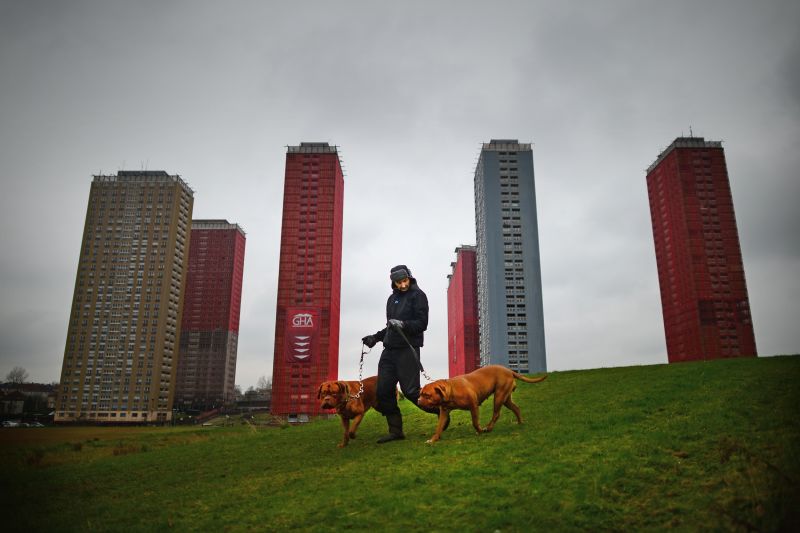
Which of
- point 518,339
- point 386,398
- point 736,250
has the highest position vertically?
point 736,250

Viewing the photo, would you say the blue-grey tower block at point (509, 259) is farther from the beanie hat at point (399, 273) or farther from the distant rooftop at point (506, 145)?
the beanie hat at point (399, 273)

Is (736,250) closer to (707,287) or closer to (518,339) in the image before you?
(707,287)

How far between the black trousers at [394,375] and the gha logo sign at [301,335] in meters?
99.7

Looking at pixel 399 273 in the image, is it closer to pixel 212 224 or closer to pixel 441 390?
pixel 441 390

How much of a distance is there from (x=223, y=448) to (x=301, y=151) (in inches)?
4700

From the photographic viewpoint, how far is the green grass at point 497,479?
476 centimetres

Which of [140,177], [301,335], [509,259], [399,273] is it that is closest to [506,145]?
[509,259]

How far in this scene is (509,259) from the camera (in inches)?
4823

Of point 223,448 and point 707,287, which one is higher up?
point 707,287

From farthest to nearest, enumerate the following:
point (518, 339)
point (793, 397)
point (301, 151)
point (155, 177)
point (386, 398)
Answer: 1. point (155, 177)
2. point (301, 151)
3. point (518, 339)
4. point (386, 398)
5. point (793, 397)

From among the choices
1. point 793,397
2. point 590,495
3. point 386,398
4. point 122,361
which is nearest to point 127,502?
point 386,398

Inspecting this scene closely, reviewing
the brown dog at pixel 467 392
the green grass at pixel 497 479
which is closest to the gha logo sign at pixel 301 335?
the green grass at pixel 497 479

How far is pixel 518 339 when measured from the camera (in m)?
115

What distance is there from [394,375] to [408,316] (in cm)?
130
